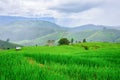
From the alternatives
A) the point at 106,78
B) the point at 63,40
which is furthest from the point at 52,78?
the point at 63,40

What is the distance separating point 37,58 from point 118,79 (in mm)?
10658

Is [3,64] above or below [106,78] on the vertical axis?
above

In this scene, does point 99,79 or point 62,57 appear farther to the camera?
point 62,57

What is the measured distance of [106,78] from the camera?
1421cm

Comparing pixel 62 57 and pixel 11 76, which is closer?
pixel 11 76

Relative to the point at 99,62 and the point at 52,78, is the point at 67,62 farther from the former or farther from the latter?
the point at 52,78

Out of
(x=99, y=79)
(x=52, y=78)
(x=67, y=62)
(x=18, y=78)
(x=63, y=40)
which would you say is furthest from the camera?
(x=63, y=40)

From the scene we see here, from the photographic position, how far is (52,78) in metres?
11.3

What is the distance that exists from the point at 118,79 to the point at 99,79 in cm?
100

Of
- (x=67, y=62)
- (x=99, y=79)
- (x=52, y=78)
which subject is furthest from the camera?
(x=67, y=62)

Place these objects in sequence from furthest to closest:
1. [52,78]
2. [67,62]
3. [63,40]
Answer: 1. [63,40]
2. [67,62]
3. [52,78]

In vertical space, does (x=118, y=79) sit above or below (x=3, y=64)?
below

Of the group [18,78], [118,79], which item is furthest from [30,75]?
[118,79]

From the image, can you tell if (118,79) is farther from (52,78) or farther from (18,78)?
(18,78)
